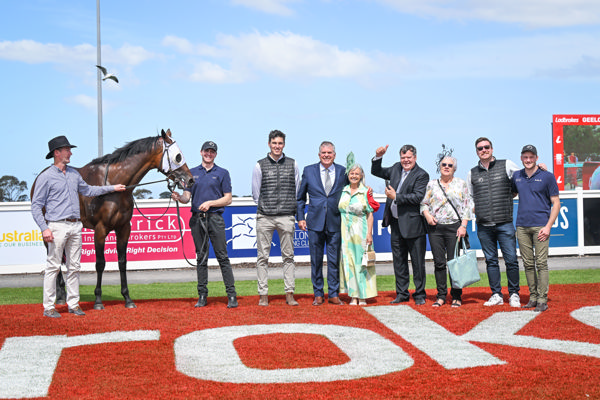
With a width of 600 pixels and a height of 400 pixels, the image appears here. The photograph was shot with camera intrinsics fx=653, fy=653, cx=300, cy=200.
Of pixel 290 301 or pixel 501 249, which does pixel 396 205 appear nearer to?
pixel 501 249

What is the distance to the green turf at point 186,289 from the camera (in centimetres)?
1095

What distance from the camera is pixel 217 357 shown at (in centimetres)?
595

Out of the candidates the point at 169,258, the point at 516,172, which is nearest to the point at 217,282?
the point at 169,258

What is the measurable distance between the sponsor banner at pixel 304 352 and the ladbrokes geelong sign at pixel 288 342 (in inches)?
0.6

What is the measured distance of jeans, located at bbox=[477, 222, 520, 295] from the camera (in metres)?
8.30

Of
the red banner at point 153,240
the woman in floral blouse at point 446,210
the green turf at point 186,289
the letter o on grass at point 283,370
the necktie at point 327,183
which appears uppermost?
the necktie at point 327,183

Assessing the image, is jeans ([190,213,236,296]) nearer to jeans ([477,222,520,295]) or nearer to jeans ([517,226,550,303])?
jeans ([477,222,520,295])

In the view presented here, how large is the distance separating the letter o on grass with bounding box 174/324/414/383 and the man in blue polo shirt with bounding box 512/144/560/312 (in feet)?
8.44

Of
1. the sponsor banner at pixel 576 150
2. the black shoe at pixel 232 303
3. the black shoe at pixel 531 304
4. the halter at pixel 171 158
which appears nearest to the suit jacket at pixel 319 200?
the black shoe at pixel 232 303

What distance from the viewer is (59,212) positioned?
777cm

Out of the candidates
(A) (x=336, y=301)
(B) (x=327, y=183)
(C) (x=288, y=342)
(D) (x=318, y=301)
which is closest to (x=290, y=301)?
(D) (x=318, y=301)

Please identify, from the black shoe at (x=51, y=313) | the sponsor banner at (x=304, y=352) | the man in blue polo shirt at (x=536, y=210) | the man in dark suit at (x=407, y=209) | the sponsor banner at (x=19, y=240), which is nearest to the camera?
the sponsor banner at (x=304, y=352)

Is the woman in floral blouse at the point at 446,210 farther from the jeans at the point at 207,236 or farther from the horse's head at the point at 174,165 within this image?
the horse's head at the point at 174,165

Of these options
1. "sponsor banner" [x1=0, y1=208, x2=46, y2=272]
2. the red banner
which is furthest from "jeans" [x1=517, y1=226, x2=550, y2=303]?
"sponsor banner" [x1=0, y1=208, x2=46, y2=272]
